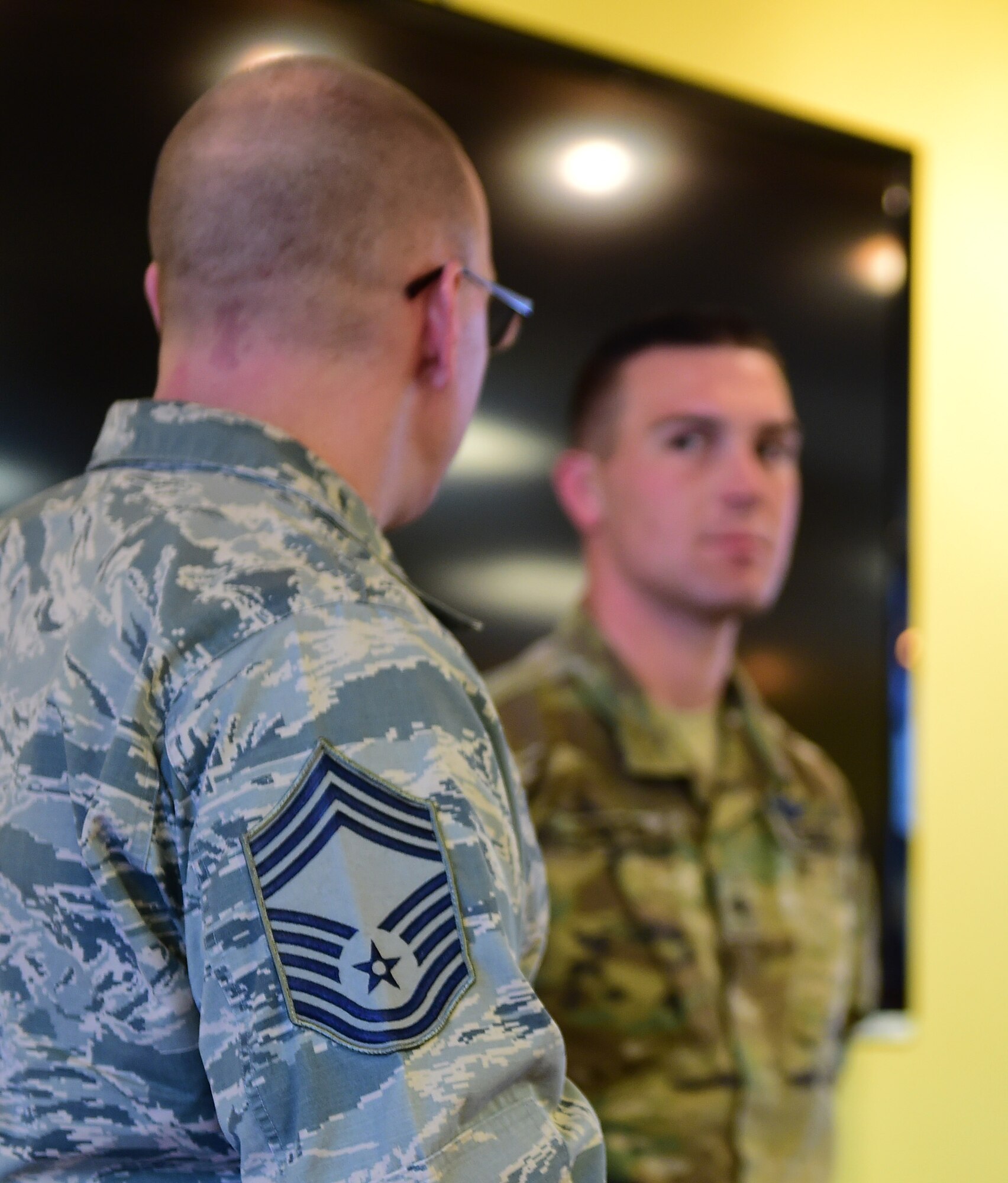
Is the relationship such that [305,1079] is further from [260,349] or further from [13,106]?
[13,106]

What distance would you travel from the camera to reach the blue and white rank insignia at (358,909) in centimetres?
61

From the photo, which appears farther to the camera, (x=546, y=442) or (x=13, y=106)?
(x=546, y=442)

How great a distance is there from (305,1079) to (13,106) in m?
0.84

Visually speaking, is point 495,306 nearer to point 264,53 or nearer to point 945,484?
point 264,53

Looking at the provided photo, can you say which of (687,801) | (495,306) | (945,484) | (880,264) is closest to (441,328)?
(495,306)

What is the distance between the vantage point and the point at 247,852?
62 centimetres

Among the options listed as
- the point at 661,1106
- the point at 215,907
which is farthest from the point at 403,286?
the point at 661,1106

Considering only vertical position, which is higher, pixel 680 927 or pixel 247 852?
pixel 247 852

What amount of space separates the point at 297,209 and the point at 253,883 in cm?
47

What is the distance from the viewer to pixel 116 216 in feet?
3.54

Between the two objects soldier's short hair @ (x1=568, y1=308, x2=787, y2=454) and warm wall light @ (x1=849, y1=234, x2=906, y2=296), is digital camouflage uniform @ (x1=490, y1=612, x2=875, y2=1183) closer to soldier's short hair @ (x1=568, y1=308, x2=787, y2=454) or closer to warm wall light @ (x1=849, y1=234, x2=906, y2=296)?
soldier's short hair @ (x1=568, y1=308, x2=787, y2=454)

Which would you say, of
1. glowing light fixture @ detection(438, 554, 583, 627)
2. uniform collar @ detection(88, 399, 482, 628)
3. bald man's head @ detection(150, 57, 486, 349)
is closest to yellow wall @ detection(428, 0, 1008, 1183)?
glowing light fixture @ detection(438, 554, 583, 627)

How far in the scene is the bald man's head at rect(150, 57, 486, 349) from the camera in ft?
2.81

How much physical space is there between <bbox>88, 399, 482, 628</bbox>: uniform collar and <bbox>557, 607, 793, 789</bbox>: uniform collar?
0.50 metres
